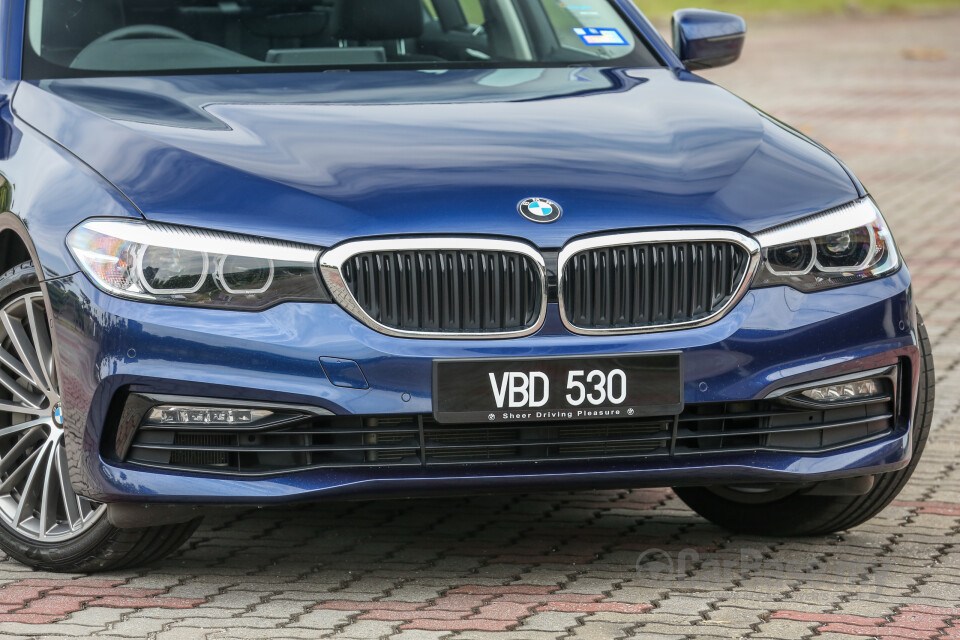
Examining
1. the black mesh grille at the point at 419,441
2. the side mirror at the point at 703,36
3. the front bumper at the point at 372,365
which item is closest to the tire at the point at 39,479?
the front bumper at the point at 372,365

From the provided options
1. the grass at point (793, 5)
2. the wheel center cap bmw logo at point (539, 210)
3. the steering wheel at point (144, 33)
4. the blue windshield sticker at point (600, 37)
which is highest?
the steering wheel at point (144, 33)

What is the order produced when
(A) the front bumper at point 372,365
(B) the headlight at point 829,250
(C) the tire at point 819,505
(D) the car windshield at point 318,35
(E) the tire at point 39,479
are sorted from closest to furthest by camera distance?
(A) the front bumper at point 372,365 → (B) the headlight at point 829,250 → (E) the tire at point 39,479 → (C) the tire at point 819,505 → (D) the car windshield at point 318,35

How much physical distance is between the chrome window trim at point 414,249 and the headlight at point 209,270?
0.03 m

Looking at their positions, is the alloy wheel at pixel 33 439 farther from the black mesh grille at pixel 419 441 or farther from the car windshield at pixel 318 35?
the car windshield at pixel 318 35

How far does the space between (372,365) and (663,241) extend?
74cm

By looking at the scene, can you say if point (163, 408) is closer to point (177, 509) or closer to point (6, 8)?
point (177, 509)

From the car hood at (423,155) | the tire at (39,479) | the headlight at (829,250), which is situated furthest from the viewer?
the tire at (39,479)

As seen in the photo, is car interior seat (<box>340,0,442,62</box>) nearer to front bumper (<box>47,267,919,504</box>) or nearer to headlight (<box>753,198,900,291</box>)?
headlight (<box>753,198,900,291</box>)

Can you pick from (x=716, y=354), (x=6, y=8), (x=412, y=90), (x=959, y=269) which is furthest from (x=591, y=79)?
(x=959, y=269)

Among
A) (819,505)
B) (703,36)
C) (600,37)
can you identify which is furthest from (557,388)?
(703,36)

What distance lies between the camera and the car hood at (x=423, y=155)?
12.6 feet

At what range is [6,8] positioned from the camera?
4945 mm

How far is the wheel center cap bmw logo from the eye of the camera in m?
3.87

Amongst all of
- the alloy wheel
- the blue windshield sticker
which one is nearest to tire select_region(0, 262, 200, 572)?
the alloy wheel
